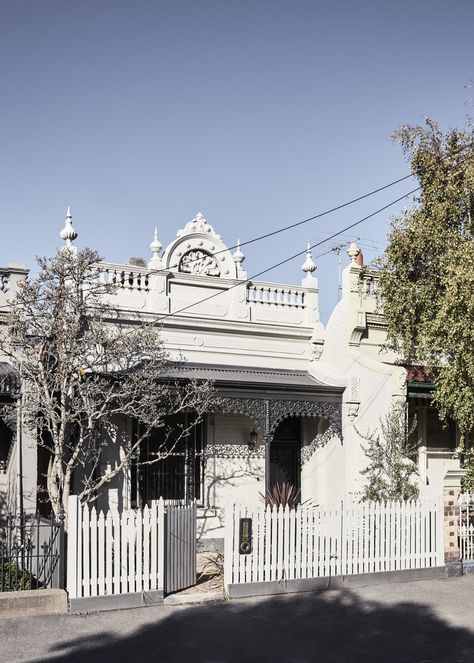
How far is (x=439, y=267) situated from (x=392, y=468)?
370 centimetres

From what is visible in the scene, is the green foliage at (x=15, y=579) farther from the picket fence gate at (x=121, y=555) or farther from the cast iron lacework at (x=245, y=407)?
the cast iron lacework at (x=245, y=407)

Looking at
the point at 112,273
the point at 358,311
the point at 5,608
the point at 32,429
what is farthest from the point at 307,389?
the point at 5,608

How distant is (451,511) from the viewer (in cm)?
1248

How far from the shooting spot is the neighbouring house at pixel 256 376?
15.1 metres

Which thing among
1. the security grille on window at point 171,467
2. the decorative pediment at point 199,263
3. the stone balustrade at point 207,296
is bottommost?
the security grille on window at point 171,467

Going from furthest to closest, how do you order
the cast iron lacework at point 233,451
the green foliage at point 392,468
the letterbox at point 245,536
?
the cast iron lacework at point 233,451, the green foliage at point 392,468, the letterbox at point 245,536

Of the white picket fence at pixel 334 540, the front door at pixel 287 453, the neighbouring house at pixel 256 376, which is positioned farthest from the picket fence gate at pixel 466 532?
the front door at pixel 287 453

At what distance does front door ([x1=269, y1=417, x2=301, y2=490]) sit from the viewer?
55.9 feet

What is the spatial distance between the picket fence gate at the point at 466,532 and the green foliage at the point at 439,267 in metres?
1.59

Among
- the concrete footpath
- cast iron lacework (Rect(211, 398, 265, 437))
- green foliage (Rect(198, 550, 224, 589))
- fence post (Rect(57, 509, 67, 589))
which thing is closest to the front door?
cast iron lacework (Rect(211, 398, 265, 437))

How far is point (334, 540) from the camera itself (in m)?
11.3

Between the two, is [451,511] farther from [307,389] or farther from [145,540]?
[145,540]

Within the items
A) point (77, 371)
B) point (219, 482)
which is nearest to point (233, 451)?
point (219, 482)

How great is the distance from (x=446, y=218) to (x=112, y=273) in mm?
6410
